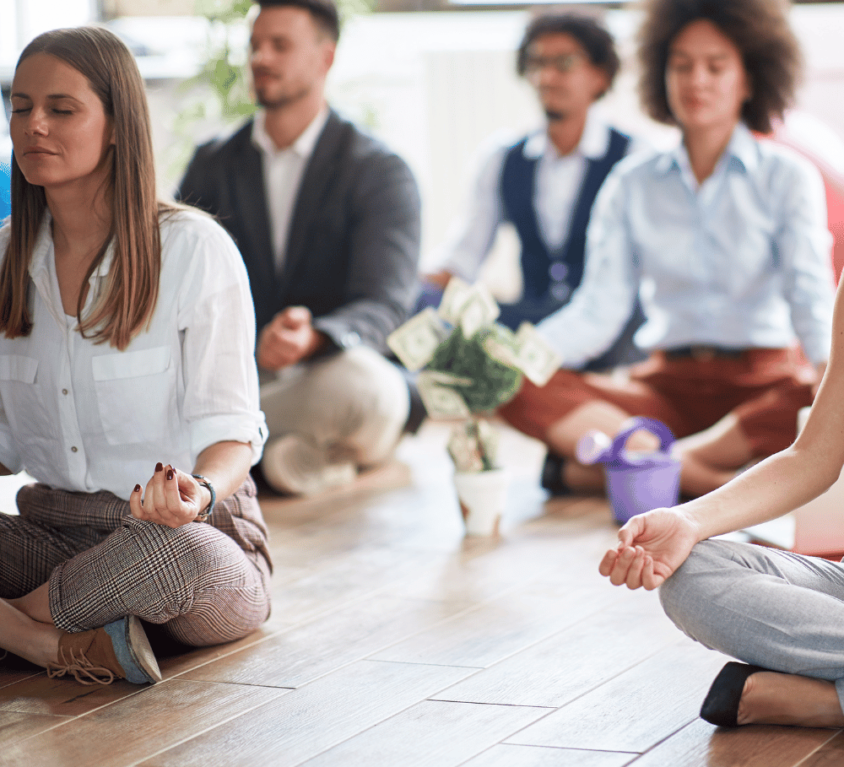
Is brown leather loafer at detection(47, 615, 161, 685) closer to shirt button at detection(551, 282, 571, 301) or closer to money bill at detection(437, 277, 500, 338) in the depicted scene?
money bill at detection(437, 277, 500, 338)

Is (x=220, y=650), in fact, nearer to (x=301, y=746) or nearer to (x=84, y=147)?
(x=301, y=746)

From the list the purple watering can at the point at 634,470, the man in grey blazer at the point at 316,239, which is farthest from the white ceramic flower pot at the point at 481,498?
the man in grey blazer at the point at 316,239

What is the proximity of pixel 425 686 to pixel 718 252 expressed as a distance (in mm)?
1599

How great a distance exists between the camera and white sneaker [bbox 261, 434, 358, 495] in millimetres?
2879

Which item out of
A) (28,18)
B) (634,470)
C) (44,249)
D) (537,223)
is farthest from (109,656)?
(28,18)

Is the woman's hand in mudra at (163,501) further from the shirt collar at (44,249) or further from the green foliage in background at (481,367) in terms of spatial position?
the green foliage in background at (481,367)

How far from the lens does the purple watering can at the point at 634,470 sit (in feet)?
8.15

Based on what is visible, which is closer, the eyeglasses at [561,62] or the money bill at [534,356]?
the money bill at [534,356]

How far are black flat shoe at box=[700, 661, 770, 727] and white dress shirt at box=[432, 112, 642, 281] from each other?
2.35 meters

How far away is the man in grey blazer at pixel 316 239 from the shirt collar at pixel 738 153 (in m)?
0.70

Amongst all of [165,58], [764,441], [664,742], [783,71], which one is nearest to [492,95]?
[165,58]

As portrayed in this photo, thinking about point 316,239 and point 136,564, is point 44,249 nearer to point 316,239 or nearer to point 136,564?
point 136,564

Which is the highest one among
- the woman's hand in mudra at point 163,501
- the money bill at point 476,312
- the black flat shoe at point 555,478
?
the money bill at point 476,312

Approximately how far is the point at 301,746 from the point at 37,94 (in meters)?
0.93
